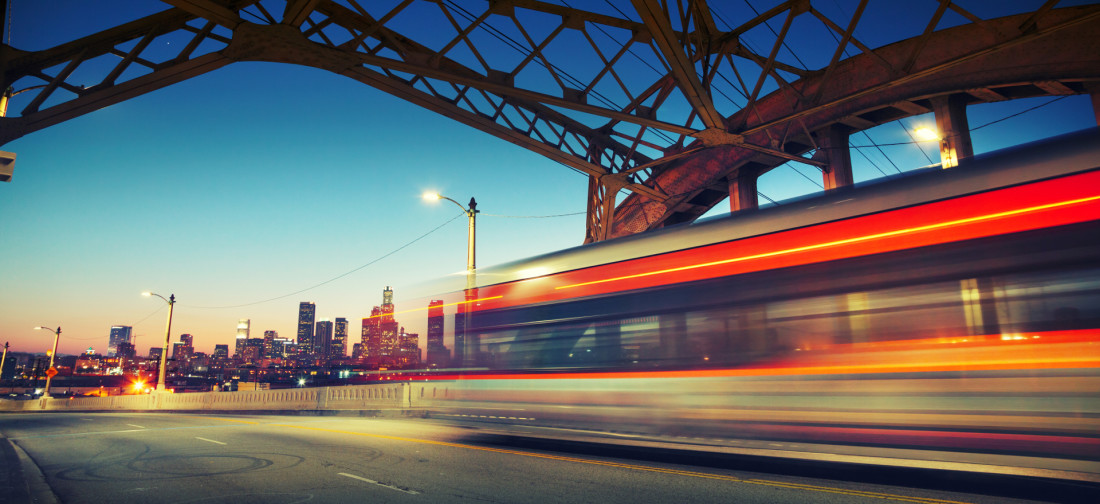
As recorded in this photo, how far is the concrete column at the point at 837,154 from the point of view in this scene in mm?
20781

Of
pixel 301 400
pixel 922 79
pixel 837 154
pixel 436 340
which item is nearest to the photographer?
pixel 436 340

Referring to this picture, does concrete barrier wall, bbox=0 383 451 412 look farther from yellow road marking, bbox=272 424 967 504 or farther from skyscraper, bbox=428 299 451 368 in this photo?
yellow road marking, bbox=272 424 967 504

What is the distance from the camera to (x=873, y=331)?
5.84m

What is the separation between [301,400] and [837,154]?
79.2 ft

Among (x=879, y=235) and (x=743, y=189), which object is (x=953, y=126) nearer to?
(x=743, y=189)

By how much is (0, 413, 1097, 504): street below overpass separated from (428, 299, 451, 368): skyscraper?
1511mm

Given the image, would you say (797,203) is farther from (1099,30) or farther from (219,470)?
(1099,30)

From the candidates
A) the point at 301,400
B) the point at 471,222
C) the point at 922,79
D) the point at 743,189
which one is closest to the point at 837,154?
the point at 743,189

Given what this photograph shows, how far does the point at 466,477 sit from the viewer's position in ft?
23.5

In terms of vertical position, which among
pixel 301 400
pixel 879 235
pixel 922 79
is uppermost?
pixel 922 79

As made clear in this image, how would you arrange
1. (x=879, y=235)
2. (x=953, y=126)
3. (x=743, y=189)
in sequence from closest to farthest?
(x=879, y=235)
(x=953, y=126)
(x=743, y=189)

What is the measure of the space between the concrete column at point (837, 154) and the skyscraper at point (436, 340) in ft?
53.0

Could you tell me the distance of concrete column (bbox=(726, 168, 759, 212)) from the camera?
23438 millimetres

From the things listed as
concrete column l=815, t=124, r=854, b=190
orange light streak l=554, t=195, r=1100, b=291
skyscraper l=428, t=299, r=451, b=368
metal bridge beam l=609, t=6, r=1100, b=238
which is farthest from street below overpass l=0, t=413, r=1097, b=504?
concrete column l=815, t=124, r=854, b=190
